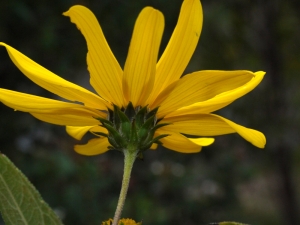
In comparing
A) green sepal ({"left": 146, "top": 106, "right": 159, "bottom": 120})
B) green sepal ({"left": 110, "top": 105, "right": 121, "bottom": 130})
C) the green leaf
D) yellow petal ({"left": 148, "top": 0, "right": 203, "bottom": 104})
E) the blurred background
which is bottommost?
the green leaf

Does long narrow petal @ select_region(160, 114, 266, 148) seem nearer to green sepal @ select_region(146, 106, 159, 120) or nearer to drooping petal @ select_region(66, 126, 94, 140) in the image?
green sepal @ select_region(146, 106, 159, 120)

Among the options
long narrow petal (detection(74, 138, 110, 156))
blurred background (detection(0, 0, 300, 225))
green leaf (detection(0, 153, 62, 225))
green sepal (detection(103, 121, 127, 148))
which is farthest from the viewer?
blurred background (detection(0, 0, 300, 225))

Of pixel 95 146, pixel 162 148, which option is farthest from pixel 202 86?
pixel 162 148

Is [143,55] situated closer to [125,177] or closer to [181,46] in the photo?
[181,46]

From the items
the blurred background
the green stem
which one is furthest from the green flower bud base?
the blurred background

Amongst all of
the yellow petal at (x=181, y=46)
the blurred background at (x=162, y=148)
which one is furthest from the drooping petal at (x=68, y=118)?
the blurred background at (x=162, y=148)

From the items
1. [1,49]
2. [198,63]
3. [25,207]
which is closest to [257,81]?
[25,207]

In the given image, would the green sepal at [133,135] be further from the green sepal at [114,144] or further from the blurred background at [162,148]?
the blurred background at [162,148]
